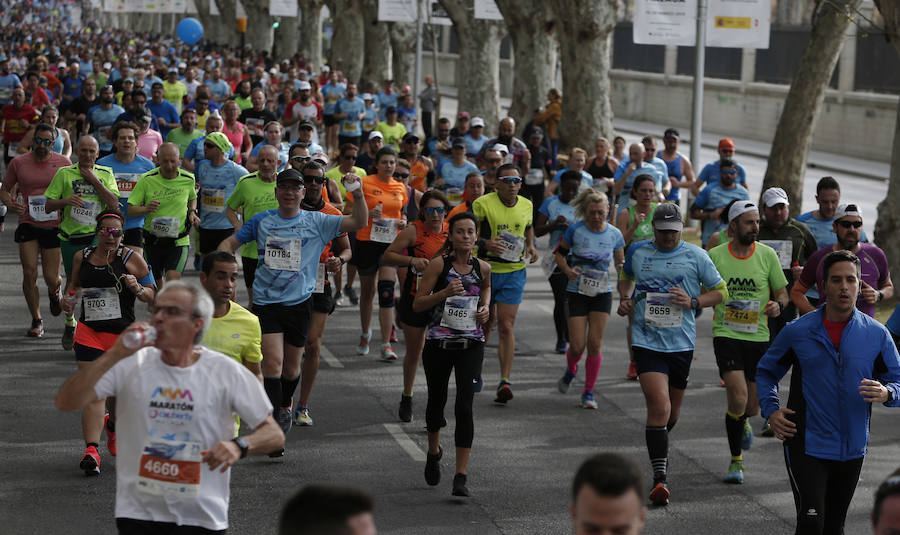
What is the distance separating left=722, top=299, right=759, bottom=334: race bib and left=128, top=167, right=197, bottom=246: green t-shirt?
5.19 metres

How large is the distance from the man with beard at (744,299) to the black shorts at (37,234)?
21.4ft

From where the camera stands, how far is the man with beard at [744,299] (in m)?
9.46

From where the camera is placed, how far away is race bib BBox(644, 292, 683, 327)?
351 inches

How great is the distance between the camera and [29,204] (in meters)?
13.2

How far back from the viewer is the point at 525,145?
19.6 metres

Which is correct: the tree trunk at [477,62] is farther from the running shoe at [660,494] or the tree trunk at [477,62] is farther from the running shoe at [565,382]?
the running shoe at [660,494]

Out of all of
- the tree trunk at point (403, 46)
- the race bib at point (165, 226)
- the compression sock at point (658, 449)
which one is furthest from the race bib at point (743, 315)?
the tree trunk at point (403, 46)

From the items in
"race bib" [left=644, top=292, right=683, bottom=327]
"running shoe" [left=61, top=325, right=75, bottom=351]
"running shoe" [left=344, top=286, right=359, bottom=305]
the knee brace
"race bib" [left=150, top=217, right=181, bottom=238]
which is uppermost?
"race bib" [left=644, top=292, right=683, bottom=327]

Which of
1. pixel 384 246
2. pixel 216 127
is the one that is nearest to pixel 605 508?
pixel 384 246

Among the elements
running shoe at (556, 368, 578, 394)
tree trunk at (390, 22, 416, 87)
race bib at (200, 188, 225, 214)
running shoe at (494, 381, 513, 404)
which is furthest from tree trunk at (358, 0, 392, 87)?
running shoe at (494, 381, 513, 404)

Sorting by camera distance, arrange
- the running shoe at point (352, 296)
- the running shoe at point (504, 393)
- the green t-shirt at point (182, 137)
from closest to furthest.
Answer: the running shoe at point (504, 393) → the running shoe at point (352, 296) → the green t-shirt at point (182, 137)

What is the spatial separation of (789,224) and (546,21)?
807 inches

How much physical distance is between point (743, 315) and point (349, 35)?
140 ft

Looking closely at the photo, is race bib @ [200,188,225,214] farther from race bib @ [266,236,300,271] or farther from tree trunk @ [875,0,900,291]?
tree trunk @ [875,0,900,291]
